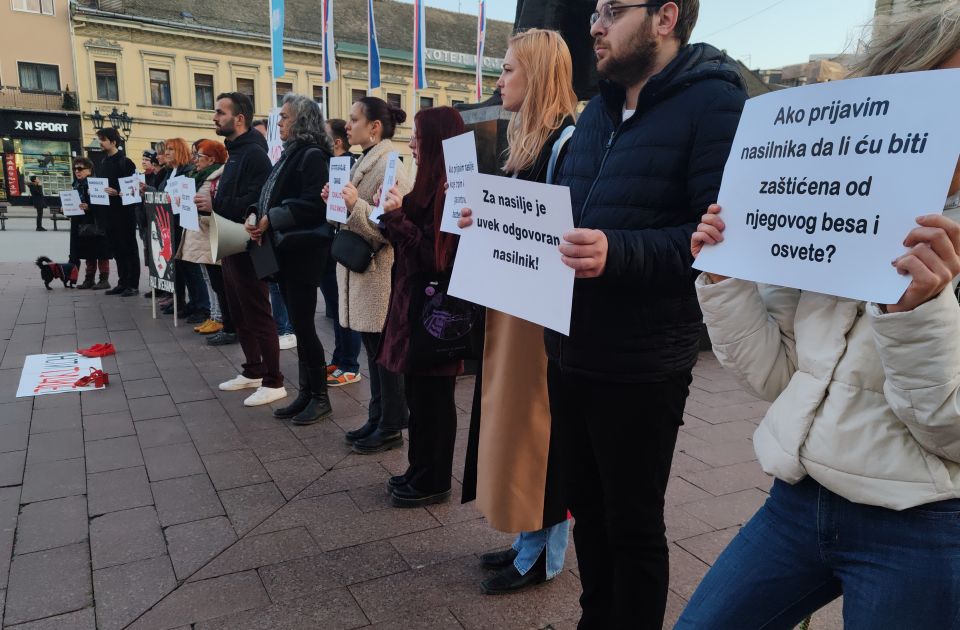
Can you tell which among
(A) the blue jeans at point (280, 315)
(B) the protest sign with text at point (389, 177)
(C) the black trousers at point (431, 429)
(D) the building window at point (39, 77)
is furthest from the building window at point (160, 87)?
(C) the black trousers at point (431, 429)

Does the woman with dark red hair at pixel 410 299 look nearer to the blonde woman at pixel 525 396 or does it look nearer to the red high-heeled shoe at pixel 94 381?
the blonde woman at pixel 525 396

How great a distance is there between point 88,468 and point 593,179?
332 centimetres

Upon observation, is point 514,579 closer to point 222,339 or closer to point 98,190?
point 222,339

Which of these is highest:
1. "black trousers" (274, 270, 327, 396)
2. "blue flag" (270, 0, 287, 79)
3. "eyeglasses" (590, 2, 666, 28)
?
"blue flag" (270, 0, 287, 79)

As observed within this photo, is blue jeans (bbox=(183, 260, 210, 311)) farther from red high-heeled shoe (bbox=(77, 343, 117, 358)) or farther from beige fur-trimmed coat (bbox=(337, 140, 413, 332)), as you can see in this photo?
beige fur-trimmed coat (bbox=(337, 140, 413, 332))

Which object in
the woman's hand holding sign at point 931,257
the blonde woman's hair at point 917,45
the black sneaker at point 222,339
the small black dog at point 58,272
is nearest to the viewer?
the woman's hand holding sign at point 931,257

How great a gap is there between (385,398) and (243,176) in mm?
2133

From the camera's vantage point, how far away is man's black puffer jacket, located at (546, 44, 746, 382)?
5.48ft

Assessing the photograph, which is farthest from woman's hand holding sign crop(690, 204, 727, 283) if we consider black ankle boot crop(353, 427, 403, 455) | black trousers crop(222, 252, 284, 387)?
black trousers crop(222, 252, 284, 387)

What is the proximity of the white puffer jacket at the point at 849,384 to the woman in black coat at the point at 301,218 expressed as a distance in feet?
10.6

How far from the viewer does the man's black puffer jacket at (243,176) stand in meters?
4.82

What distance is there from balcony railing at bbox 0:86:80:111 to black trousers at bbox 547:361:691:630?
40687mm

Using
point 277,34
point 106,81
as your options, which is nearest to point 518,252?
point 277,34

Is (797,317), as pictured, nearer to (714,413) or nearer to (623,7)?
(623,7)
